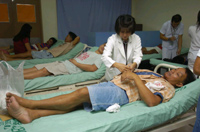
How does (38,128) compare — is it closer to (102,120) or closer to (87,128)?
→ (87,128)

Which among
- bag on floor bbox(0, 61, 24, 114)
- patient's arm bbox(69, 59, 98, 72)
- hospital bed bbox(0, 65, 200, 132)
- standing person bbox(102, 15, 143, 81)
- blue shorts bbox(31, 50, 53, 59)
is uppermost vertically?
standing person bbox(102, 15, 143, 81)

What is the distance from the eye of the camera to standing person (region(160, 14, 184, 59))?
3.43m

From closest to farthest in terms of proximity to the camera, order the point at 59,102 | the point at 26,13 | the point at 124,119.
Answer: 1. the point at 124,119
2. the point at 59,102
3. the point at 26,13

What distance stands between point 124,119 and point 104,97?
29cm

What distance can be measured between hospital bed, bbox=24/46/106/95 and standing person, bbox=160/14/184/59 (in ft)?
5.43

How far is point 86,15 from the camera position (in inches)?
210

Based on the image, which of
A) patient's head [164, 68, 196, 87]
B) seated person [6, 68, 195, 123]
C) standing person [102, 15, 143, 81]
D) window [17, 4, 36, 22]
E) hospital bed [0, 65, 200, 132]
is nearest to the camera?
hospital bed [0, 65, 200, 132]

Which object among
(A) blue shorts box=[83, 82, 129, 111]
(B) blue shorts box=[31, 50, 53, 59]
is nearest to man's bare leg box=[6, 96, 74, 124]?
(A) blue shorts box=[83, 82, 129, 111]

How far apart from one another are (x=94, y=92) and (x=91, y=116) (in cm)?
20

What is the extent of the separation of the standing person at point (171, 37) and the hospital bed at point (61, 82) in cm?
166

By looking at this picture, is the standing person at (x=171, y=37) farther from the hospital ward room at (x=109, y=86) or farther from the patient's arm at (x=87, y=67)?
the patient's arm at (x=87, y=67)

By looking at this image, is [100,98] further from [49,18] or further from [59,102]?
[49,18]

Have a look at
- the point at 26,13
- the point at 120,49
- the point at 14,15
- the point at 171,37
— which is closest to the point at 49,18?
the point at 26,13

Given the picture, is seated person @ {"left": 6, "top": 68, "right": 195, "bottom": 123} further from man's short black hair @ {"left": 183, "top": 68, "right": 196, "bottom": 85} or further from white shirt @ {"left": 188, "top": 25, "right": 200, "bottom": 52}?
white shirt @ {"left": 188, "top": 25, "right": 200, "bottom": 52}
